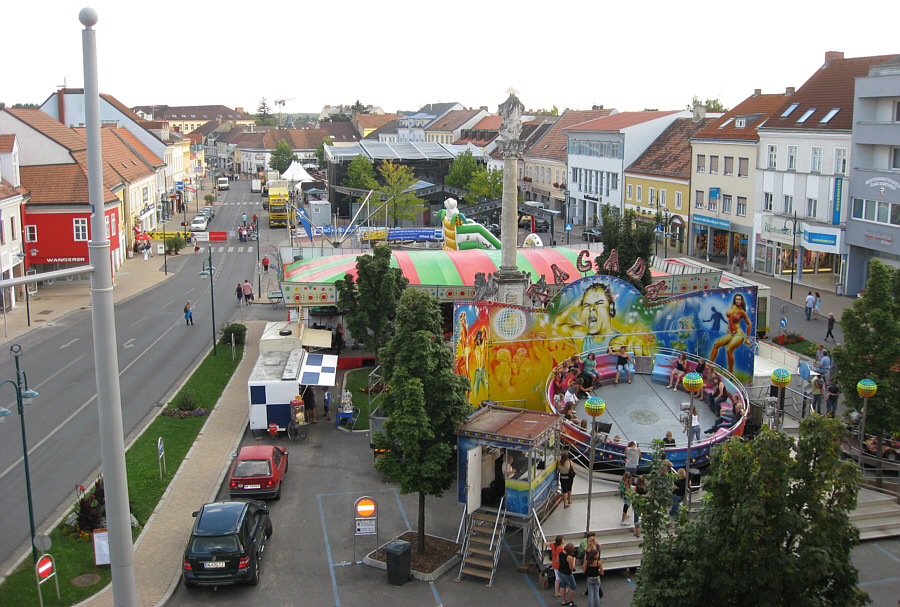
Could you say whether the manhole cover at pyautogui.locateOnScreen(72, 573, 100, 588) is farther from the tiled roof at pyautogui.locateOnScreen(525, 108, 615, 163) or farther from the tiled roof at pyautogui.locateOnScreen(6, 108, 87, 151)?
the tiled roof at pyautogui.locateOnScreen(525, 108, 615, 163)

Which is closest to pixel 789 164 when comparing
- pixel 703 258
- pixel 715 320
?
pixel 703 258

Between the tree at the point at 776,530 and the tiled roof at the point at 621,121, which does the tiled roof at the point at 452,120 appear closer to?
the tiled roof at the point at 621,121

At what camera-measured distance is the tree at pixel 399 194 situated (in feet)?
245

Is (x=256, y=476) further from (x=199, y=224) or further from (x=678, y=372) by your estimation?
(x=199, y=224)

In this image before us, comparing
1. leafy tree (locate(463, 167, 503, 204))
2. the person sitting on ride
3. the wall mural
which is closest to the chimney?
leafy tree (locate(463, 167, 503, 204))

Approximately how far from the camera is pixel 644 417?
85.8 ft

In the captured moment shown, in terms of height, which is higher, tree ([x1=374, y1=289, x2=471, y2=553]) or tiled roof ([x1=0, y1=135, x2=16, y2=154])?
tiled roof ([x1=0, y1=135, x2=16, y2=154])

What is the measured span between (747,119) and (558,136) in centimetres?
3304

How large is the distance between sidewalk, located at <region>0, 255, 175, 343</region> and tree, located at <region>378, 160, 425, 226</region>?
20.7m

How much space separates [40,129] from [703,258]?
143ft

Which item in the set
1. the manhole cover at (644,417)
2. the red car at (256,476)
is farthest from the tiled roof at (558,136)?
the red car at (256,476)

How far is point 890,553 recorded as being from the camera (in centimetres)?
1914

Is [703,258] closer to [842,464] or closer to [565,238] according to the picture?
[565,238]

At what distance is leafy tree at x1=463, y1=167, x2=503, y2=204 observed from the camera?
257ft
